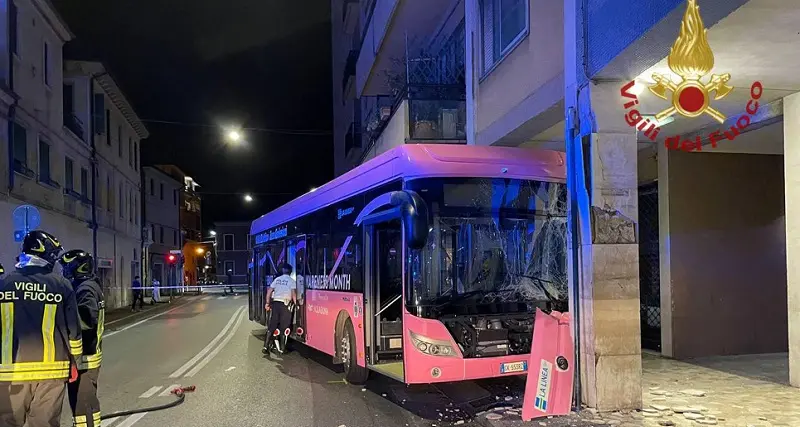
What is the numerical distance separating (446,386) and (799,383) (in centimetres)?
455

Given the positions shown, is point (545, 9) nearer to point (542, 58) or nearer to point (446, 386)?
point (542, 58)

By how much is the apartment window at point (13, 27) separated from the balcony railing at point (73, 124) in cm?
530

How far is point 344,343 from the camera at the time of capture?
922 cm

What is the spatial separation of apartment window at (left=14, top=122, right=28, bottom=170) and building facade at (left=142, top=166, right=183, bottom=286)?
2124 cm

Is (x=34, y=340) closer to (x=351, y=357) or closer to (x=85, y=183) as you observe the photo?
(x=351, y=357)

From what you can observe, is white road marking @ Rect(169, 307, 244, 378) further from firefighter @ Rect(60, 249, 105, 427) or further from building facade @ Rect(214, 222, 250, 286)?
building facade @ Rect(214, 222, 250, 286)

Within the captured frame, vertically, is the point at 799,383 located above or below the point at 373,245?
below

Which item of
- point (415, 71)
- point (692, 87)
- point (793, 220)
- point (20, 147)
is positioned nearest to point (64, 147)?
point (20, 147)

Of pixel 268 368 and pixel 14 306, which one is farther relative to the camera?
pixel 268 368

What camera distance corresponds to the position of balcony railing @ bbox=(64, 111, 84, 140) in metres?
24.3

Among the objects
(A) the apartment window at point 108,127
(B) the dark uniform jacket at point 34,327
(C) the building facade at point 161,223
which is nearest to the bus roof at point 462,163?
(B) the dark uniform jacket at point 34,327

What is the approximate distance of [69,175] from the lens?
2409cm

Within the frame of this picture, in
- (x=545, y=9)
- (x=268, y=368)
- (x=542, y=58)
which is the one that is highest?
(x=545, y=9)

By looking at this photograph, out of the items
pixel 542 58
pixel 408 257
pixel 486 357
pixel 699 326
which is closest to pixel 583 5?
pixel 542 58
